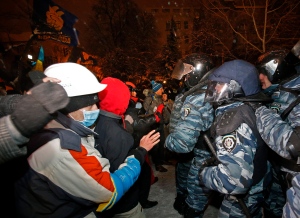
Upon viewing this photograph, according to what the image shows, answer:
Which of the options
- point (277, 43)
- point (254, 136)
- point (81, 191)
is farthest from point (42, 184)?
point (277, 43)

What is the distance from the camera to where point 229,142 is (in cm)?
196

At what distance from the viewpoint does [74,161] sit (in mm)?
1402

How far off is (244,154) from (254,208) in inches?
36.1

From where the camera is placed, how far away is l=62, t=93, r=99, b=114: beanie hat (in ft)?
6.09

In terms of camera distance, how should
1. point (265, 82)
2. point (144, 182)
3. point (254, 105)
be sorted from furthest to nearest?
point (144, 182)
point (265, 82)
point (254, 105)

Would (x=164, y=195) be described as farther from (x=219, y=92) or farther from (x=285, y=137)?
(x=285, y=137)

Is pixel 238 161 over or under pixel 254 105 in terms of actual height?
under

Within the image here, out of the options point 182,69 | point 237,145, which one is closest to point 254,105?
point 237,145

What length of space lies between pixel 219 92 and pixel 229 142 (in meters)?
0.66

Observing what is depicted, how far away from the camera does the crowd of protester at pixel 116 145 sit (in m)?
1.38

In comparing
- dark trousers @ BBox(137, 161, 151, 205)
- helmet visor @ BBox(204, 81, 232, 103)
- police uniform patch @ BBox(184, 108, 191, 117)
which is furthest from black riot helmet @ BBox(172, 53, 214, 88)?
dark trousers @ BBox(137, 161, 151, 205)

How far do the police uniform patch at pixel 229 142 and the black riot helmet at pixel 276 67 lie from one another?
2.18 metres

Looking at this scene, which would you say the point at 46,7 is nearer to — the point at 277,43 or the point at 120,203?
the point at 120,203

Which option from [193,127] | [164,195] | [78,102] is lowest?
[164,195]
